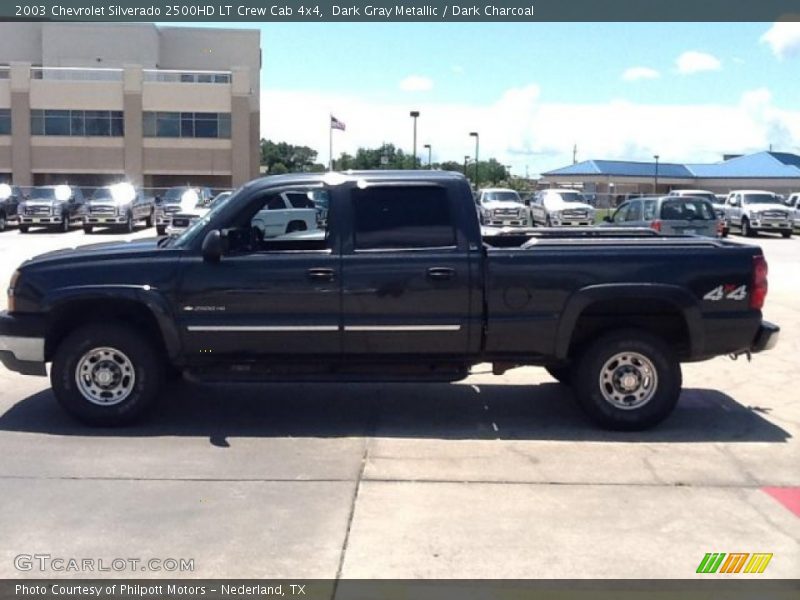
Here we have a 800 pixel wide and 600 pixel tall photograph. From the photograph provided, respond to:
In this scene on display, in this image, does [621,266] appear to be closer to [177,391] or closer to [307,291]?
[307,291]

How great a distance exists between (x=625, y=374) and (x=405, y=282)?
1.90m

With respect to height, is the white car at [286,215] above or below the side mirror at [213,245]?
above

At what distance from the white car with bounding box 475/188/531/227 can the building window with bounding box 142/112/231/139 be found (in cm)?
3027

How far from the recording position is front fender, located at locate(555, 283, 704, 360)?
7258mm

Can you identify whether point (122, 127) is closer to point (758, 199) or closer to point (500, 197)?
point (500, 197)

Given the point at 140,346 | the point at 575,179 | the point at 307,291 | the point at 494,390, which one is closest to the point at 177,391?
the point at 140,346

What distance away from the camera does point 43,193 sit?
118ft

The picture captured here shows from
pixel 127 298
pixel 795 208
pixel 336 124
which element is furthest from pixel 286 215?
pixel 795 208

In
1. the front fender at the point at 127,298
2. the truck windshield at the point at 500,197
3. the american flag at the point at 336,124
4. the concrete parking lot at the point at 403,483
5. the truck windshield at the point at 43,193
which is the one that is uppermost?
the american flag at the point at 336,124

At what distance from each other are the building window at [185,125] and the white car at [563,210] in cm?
3184

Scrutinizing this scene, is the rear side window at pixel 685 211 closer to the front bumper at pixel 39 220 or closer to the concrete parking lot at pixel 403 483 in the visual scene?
the concrete parking lot at pixel 403 483

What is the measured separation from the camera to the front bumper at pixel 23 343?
7359 millimetres

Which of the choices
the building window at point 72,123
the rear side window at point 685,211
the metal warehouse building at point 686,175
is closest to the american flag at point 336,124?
the rear side window at point 685,211
